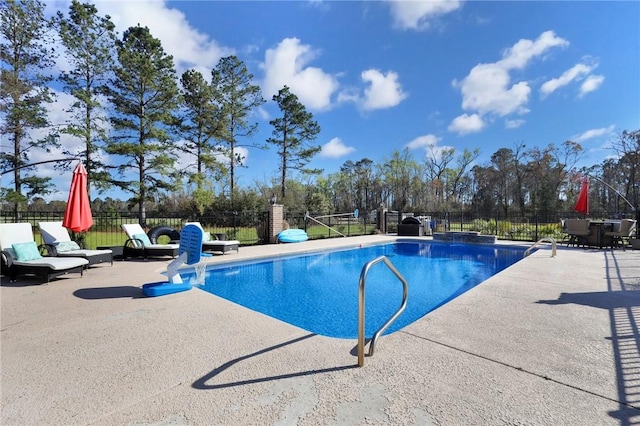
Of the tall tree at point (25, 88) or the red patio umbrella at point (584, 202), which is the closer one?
the red patio umbrella at point (584, 202)

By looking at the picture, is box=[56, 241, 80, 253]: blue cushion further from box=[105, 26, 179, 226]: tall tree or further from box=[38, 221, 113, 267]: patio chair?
box=[105, 26, 179, 226]: tall tree

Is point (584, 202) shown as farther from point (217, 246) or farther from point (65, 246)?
point (65, 246)

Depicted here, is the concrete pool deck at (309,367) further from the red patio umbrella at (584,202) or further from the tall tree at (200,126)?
the tall tree at (200,126)

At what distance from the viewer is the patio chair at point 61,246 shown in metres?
6.28

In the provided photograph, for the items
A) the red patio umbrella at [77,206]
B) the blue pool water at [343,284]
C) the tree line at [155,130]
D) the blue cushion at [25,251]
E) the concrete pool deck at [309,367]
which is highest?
the tree line at [155,130]

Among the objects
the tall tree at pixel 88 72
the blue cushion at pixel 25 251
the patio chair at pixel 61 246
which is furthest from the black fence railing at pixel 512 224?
the tall tree at pixel 88 72

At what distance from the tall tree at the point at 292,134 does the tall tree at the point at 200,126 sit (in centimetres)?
626

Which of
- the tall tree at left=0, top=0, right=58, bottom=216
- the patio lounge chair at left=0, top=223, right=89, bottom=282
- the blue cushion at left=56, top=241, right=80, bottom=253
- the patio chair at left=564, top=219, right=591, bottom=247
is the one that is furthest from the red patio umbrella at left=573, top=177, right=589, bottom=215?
the tall tree at left=0, top=0, right=58, bottom=216

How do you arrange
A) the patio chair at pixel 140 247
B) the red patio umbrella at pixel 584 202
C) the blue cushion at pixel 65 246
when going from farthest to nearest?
1. the red patio umbrella at pixel 584 202
2. the patio chair at pixel 140 247
3. the blue cushion at pixel 65 246

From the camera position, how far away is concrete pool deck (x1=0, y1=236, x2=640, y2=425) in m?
1.87

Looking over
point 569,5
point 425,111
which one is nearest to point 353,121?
point 425,111

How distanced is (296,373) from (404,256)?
918 cm

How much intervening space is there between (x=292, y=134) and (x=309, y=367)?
25.8 metres

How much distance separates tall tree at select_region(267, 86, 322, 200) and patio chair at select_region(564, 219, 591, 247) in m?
19.5
